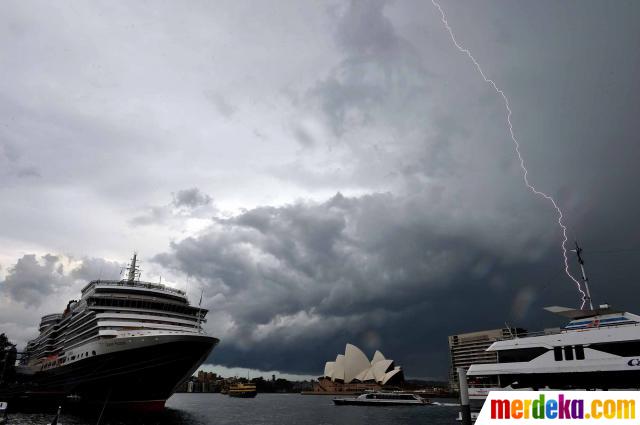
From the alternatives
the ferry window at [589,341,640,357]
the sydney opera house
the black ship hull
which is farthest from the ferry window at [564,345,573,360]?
the sydney opera house

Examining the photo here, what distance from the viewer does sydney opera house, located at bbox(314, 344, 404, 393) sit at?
598ft

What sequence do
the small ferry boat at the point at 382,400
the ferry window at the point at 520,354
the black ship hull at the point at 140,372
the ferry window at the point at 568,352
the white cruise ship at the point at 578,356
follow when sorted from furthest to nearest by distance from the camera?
the small ferry boat at the point at 382,400 < the black ship hull at the point at 140,372 < the ferry window at the point at 520,354 < the ferry window at the point at 568,352 < the white cruise ship at the point at 578,356

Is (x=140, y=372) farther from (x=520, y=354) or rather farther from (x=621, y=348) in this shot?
(x=621, y=348)

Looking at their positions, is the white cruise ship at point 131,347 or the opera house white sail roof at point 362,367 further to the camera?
the opera house white sail roof at point 362,367

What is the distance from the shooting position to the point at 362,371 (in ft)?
616

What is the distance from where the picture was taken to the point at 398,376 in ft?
621

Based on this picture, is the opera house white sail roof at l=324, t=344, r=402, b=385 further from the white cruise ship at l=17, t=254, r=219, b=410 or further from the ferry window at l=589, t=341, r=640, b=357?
the ferry window at l=589, t=341, r=640, b=357

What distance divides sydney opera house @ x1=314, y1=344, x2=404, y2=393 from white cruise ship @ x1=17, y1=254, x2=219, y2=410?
5599 inches

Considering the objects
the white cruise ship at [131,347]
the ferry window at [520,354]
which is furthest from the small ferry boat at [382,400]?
the ferry window at [520,354]

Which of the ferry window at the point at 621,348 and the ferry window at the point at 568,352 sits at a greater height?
the ferry window at the point at 621,348

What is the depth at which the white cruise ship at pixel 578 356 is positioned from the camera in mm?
24547

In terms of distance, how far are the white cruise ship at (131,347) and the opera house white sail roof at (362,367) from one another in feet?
466

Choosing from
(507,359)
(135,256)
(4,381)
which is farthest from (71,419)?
(4,381)

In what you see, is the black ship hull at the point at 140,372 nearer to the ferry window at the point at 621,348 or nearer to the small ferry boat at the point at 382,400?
the ferry window at the point at 621,348
